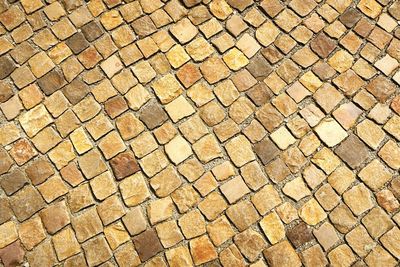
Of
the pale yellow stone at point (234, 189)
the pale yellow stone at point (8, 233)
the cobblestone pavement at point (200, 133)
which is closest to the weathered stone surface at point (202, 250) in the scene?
the cobblestone pavement at point (200, 133)

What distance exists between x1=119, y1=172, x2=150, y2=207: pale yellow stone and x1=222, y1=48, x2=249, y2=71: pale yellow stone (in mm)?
1120

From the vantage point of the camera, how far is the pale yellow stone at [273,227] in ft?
8.80

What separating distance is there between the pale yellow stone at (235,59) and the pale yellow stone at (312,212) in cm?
116

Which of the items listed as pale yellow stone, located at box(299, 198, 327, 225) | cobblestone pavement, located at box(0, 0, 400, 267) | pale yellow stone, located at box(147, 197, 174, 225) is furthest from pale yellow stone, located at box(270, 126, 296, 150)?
pale yellow stone, located at box(147, 197, 174, 225)

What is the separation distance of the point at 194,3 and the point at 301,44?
3.11ft

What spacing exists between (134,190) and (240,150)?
0.81 meters

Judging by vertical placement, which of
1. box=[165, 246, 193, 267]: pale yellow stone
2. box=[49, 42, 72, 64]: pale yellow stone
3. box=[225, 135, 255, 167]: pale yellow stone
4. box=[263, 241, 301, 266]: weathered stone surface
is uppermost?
box=[225, 135, 255, 167]: pale yellow stone

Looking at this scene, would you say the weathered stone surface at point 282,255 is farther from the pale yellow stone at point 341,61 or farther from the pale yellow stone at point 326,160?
the pale yellow stone at point 341,61

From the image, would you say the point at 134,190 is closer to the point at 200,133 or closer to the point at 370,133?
the point at 200,133

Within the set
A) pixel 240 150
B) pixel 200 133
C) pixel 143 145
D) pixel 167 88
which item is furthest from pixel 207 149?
pixel 167 88

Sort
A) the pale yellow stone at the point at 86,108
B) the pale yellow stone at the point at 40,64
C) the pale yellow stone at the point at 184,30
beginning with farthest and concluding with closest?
the pale yellow stone at the point at 184,30 < the pale yellow stone at the point at 40,64 < the pale yellow stone at the point at 86,108

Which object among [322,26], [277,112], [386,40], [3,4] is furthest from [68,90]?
[386,40]

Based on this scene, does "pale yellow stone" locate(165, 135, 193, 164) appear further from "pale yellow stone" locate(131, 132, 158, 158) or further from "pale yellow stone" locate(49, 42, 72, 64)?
"pale yellow stone" locate(49, 42, 72, 64)

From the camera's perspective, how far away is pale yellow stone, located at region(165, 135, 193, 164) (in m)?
2.88
